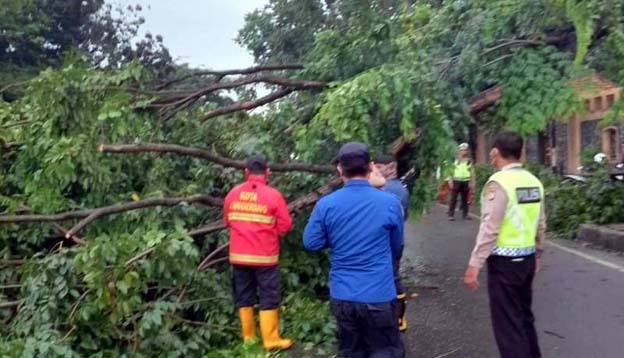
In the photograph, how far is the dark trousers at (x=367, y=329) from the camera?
549cm

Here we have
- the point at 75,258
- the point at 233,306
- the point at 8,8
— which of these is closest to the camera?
the point at 75,258

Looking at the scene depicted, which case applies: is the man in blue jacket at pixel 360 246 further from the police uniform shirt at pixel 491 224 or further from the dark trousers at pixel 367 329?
the police uniform shirt at pixel 491 224

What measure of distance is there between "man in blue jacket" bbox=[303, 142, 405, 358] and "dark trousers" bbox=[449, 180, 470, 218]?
1238cm

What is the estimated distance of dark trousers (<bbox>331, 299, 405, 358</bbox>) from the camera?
549cm

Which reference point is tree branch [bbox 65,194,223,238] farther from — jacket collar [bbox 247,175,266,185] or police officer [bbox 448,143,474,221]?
police officer [bbox 448,143,474,221]

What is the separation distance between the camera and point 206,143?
9852mm

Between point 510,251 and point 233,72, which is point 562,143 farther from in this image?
point 510,251

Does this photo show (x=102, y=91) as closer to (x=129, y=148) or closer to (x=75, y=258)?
(x=129, y=148)

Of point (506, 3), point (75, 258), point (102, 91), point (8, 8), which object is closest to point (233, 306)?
point (75, 258)

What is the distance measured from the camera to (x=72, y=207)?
28.5 feet

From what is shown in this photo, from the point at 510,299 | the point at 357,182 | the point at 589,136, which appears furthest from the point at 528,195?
the point at 589,136

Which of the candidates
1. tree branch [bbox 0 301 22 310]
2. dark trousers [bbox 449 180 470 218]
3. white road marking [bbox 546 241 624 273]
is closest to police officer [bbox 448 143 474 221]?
dark trousers [bbox 449 180 470 218]

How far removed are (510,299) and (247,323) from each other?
237cm

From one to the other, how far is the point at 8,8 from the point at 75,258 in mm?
24095
